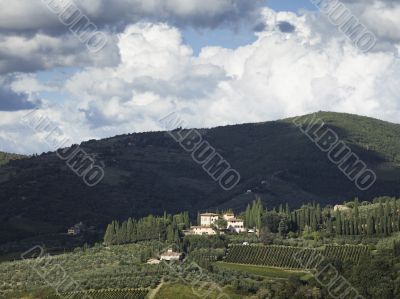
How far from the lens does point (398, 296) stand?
103 m

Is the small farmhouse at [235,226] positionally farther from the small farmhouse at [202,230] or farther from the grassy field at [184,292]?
the grassy field at [184,292]

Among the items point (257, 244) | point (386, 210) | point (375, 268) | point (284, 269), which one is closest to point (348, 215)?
point (386, 210)

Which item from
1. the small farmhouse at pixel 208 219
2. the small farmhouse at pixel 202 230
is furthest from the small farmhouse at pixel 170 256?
the small farmhouse at pixel 208 219

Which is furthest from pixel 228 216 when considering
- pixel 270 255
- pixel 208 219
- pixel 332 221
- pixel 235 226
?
pixel 270 255

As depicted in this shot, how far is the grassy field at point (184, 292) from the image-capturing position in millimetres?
108375

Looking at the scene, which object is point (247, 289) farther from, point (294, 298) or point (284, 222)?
point (284, 222)

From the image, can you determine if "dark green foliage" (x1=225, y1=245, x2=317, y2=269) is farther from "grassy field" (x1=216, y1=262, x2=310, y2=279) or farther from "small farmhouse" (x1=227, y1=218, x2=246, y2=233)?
"small farmhouse" (x1=227, y1=218, x2=246, y2=233)

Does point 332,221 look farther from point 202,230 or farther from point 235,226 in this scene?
point 202,230

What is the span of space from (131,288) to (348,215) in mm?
57208

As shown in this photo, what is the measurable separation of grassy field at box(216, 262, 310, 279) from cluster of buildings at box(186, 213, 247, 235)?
24636mm

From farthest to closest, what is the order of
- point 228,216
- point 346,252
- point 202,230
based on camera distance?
1. point 228,216
2. point 202,230
3. point 346,252

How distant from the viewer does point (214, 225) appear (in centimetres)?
15925

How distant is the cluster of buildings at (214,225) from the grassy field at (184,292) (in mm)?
39340

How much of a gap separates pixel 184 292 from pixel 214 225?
1959 inches
